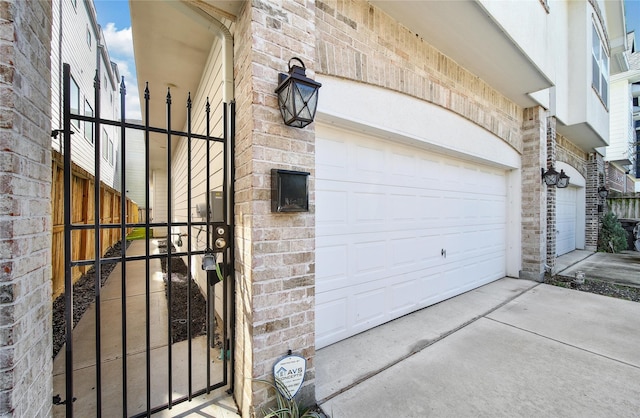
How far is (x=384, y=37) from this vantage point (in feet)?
9.65

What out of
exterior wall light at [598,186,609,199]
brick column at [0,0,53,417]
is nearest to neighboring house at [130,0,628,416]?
brick column at [0,0,53,417]

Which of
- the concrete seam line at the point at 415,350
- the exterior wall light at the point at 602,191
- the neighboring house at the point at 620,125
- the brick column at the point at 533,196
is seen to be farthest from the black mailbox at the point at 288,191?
the neighboring house at the point at 620,125

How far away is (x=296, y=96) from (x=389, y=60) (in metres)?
1.75

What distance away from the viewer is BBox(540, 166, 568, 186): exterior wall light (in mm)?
5289

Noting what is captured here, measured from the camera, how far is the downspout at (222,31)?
2.07m

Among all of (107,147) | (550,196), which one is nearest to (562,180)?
(550,196)

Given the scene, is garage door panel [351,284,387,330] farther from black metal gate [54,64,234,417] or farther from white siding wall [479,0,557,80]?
white siding wall [479,0,557,80]

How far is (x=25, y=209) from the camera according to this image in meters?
1.28

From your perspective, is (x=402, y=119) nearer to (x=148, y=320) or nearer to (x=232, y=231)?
(x=232, y=231)

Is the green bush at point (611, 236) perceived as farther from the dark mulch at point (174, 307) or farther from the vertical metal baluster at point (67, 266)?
the vertical metal baluster at point (67, 266)

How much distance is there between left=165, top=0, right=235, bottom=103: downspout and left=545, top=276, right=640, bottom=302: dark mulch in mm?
6329

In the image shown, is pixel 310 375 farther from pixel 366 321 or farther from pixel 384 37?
pixel 384 37

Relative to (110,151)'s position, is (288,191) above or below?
below

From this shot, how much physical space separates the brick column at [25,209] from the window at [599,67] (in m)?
9.64
